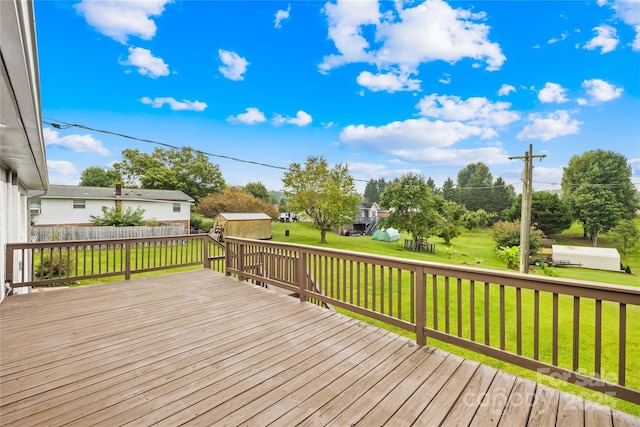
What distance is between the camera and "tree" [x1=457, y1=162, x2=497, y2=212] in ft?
138

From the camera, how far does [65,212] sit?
16031mm

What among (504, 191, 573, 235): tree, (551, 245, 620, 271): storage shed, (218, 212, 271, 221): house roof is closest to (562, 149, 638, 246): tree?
(504, 191, 573, 235): tree

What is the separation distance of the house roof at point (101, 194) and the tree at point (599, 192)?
34721 mm

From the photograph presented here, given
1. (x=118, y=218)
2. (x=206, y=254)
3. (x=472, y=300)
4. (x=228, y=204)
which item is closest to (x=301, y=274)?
(x=472, y=300)

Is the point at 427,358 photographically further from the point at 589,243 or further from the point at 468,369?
the point at 589,243

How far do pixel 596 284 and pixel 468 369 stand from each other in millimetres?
1111

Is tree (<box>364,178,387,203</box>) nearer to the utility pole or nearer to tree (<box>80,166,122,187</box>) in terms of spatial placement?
tree (<box>80,166,122,187</box>)

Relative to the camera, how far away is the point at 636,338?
5152 mm

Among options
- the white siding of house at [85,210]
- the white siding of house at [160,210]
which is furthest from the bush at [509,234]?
the white siding of house at [85,210]

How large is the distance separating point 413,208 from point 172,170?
86.1 ft

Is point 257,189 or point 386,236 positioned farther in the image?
point 257,189

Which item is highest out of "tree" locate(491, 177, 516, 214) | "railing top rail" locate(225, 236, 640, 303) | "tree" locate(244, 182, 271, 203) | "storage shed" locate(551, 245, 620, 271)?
"tree" locate(244, 182, 271, 203)

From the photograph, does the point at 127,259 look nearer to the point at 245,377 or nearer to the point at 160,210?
the point at 245,377

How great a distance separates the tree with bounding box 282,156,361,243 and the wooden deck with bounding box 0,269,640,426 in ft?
53.9
